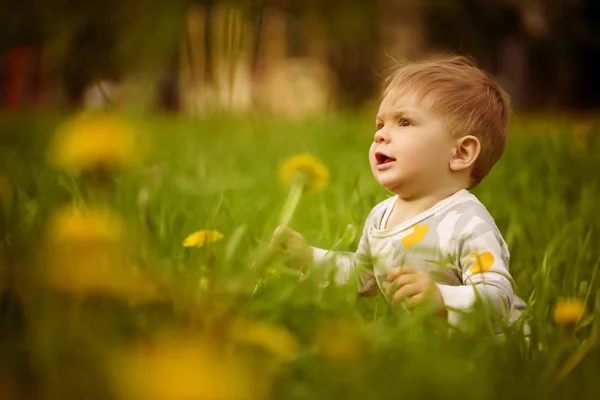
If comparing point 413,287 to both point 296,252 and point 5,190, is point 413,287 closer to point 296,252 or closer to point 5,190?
point 296,252

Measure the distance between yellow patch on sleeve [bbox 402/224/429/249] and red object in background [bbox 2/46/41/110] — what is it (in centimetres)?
468

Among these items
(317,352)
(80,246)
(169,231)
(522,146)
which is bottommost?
(522,146)

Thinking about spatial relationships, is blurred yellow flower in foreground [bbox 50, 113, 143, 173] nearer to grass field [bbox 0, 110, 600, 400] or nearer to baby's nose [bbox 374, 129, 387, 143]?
grass field [bbox 0, 110, 600, 400]

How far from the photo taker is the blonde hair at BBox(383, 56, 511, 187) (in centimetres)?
118

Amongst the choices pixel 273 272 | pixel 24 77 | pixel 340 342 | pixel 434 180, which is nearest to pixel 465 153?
pixel 434 180

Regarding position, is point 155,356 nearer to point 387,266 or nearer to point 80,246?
point 80,246

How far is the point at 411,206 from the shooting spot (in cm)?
120

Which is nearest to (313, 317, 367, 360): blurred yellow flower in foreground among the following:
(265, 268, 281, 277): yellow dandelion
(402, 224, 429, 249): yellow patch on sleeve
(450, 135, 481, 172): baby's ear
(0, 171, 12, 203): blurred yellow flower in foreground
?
(265, 268, 281, 277): yellow dandelion

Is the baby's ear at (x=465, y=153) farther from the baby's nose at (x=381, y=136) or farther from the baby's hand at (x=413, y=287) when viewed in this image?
the baby's hand at (x=413, y=287)

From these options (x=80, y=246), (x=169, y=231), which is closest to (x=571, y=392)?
(x=80, y=246)

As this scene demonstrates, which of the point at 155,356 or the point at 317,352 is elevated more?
the point at 155,356

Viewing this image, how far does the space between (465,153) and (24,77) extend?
5.20 meters

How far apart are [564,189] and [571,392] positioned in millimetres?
1557

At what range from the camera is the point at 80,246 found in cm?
66
